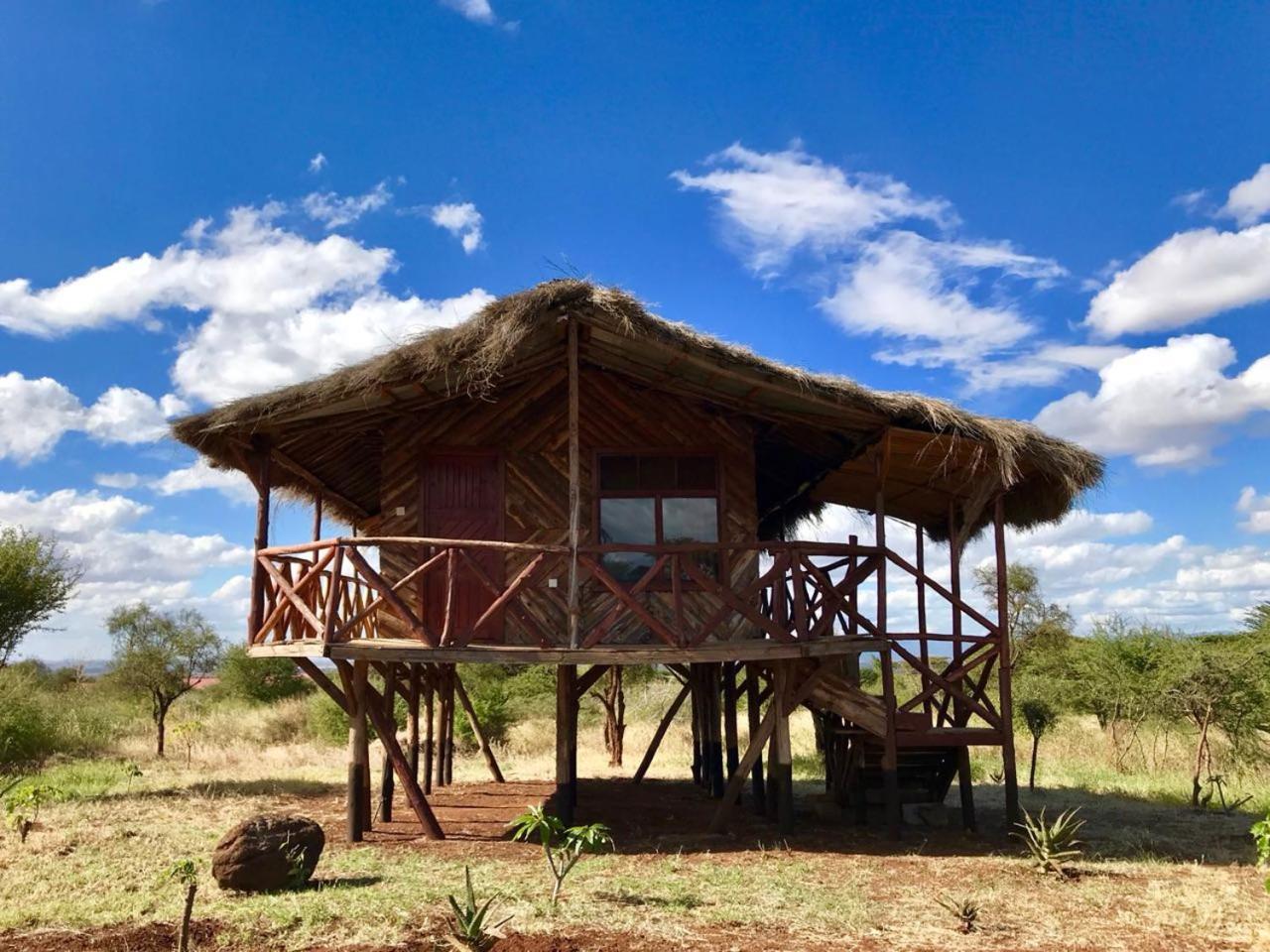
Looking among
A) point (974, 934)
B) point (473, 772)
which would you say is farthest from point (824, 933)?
point (473, 772)

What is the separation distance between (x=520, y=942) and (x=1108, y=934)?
4245 millimetres

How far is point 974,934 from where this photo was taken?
6.94m

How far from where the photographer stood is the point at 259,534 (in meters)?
11.1

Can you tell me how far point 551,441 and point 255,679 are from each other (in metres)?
26.8

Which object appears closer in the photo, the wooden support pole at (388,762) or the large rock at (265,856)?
the large rock at (265,856)

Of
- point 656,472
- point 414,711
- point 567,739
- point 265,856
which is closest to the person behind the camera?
point 265,856

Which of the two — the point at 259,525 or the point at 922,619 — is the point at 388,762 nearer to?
the point at 259,525

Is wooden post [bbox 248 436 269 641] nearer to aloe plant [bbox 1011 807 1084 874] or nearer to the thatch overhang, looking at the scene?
the thatch overhang

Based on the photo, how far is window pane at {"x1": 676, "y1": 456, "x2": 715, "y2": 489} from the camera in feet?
38.9

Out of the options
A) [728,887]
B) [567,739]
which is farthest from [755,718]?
[728,887]

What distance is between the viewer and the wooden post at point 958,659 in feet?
38.0

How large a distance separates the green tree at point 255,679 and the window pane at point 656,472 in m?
25.7

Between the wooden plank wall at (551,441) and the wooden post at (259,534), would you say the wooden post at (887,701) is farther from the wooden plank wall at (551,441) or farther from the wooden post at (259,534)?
the wooden post at (259,534)

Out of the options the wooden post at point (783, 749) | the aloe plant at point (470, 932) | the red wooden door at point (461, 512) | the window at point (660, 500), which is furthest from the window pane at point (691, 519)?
the aloe plant at point (470, 932)
